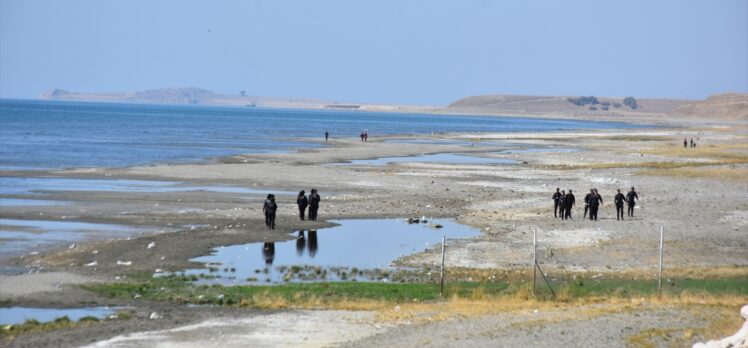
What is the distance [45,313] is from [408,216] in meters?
20.5

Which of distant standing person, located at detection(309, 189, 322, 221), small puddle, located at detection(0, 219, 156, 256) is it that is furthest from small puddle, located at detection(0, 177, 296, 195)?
small puddle, located at detection(0, 219, 156, 256)

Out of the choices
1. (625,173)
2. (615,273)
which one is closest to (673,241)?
(615,273)

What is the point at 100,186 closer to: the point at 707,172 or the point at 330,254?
the point at 330,254

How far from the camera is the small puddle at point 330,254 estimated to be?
27219mm

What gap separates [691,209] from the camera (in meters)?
40.8

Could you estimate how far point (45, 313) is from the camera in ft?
72.0

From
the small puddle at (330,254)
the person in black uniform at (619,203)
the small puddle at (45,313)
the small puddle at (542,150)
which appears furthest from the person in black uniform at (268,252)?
the small puddle at (542,150)

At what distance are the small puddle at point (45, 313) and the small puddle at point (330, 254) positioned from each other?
4.39 m

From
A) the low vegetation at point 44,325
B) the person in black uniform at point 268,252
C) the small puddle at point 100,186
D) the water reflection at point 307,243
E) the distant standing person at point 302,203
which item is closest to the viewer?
the low vegetation at point 44,325

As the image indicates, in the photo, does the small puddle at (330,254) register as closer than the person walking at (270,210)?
Yes

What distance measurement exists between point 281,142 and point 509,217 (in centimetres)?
6719

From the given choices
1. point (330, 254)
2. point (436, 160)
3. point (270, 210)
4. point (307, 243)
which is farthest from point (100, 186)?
point (436, 160)

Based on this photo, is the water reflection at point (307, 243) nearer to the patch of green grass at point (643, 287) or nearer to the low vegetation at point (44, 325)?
the patch of green grass at point (643, 287)

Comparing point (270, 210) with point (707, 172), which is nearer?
point (270, 210)
